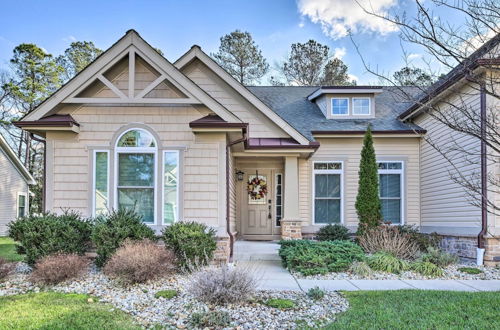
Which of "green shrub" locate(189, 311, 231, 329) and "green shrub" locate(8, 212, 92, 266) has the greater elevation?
"green shrub" locate(8, 212, 92, 266)

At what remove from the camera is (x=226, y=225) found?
839 centimetres

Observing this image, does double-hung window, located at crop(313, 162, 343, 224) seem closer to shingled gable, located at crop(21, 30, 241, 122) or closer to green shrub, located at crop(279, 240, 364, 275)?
green shrub, located at crop(279, 240, 364, 275)

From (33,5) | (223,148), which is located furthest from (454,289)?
(33,5)

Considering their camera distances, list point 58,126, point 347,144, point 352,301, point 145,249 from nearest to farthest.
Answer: point 352,301 < point 145,249 < point 58,126 < point 347,144

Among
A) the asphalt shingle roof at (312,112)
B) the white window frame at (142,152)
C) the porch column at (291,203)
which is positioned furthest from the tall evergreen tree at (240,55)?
the white window frame at (142,152)

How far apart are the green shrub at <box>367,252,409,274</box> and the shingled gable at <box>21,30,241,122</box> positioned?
3.99 m

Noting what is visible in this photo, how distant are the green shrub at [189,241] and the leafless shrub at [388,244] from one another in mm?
3767

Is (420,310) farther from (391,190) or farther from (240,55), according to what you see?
(240,55)

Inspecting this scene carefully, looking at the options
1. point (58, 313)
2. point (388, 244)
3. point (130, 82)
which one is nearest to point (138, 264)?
point (58, 313)

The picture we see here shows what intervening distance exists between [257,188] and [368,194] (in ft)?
11.7

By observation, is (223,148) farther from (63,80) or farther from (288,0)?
(63,80)

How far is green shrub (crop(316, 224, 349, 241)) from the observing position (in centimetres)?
1154

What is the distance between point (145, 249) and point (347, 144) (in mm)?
7749

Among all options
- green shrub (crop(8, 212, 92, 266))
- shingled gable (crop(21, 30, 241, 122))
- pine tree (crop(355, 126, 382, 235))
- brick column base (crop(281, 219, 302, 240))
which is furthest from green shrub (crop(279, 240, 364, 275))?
green shrub (crop(8, 212, 92, 266))
